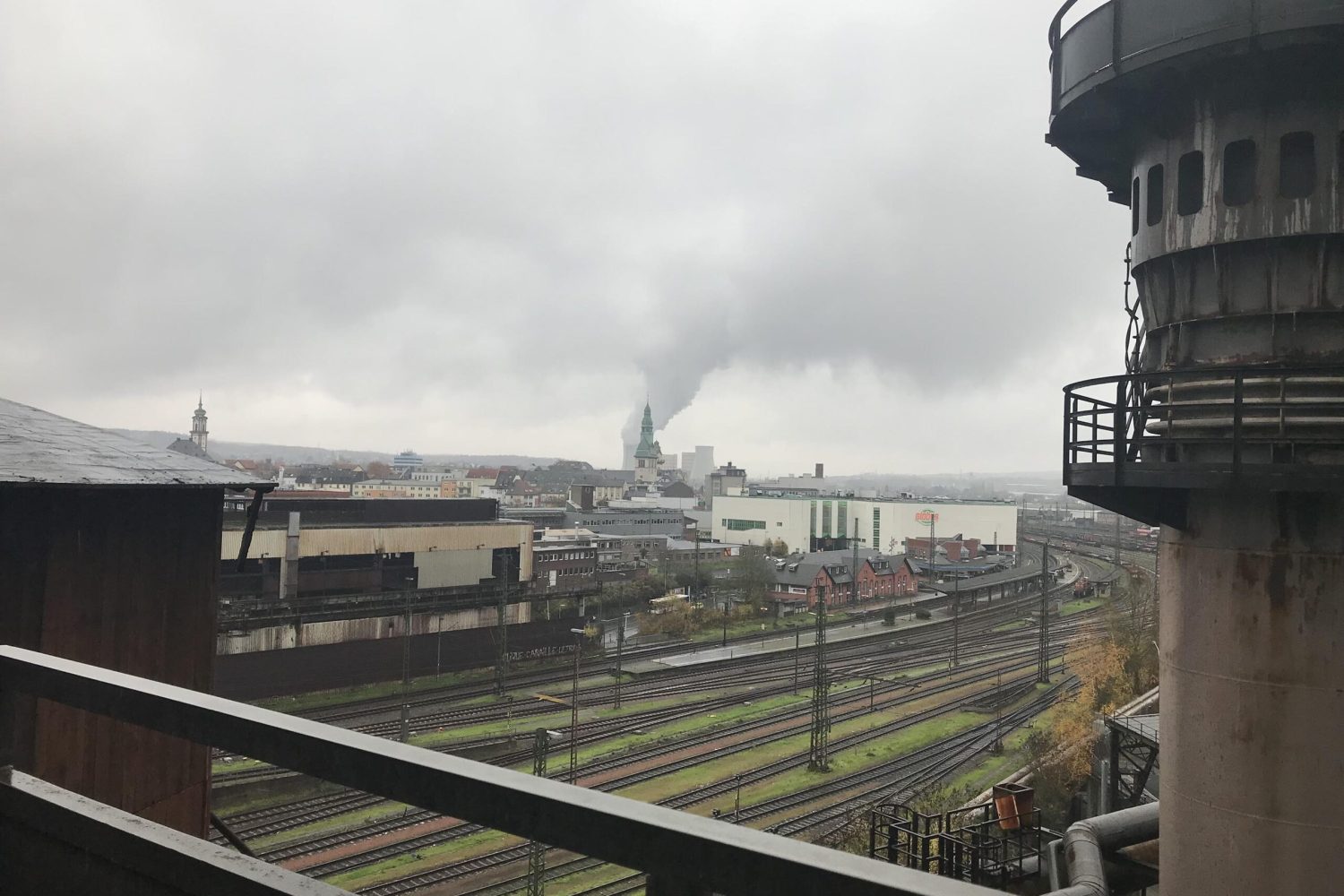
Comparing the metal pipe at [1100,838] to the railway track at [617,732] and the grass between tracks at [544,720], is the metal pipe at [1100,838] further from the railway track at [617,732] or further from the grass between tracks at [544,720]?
the grass between tracks at [544,720]

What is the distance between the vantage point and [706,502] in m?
105

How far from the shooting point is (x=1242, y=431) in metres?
4.71

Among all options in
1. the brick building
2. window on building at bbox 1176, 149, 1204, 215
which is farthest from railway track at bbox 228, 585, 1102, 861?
window on building at bbox 1176, 149, 1204, 215

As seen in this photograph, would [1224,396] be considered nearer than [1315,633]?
No

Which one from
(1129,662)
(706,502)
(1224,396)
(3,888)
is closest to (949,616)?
(1129,662)

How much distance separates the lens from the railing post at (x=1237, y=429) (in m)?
4.48

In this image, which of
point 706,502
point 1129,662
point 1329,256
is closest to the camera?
point 1329,256

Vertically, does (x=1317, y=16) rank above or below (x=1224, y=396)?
above

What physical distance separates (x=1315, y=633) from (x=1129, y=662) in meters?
24.1

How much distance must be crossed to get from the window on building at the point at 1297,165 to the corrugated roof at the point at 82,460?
675 cm

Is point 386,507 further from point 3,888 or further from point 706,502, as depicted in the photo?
point 706,502

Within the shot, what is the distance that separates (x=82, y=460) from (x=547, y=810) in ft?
18.5

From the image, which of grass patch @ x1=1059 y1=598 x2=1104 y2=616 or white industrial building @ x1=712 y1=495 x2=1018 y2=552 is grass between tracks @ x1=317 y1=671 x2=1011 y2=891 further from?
white industrial building @ x1=712 y1=495 x2=1018 y2=552

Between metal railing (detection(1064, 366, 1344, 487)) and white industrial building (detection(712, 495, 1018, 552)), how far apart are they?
6314cm
